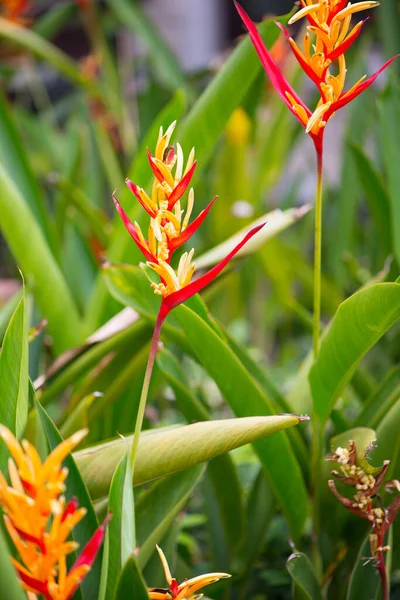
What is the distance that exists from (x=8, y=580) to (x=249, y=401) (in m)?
0.27

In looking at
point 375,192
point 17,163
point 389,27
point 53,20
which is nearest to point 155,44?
point 53,20

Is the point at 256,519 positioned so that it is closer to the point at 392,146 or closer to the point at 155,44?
the point at 392,146

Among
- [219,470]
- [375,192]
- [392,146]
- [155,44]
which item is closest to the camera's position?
[219,470]

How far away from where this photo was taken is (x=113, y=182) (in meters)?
1.53

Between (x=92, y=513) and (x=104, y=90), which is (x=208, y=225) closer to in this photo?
(x=104, y=90)

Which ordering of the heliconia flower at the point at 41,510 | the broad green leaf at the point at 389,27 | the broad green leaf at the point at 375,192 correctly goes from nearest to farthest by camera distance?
the heliconia flower at the point at 41,510 → the broad green leaf at the point at 375,192 → the broad green leaf at the point at 389,27

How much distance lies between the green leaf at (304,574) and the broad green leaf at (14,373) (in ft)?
0.72

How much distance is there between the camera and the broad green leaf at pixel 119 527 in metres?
0.38

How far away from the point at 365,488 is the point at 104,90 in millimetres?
1613

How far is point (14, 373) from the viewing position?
447mm

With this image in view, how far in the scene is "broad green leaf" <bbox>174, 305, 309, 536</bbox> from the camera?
530 mm

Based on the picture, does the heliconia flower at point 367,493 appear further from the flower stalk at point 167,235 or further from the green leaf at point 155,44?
the green leaf at point 155,44

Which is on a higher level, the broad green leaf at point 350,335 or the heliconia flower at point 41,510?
the heliconia flower at point 41,510

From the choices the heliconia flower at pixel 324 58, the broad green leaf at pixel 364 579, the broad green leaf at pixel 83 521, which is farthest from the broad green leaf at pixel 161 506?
the heliconia flower at pixel 324 58
